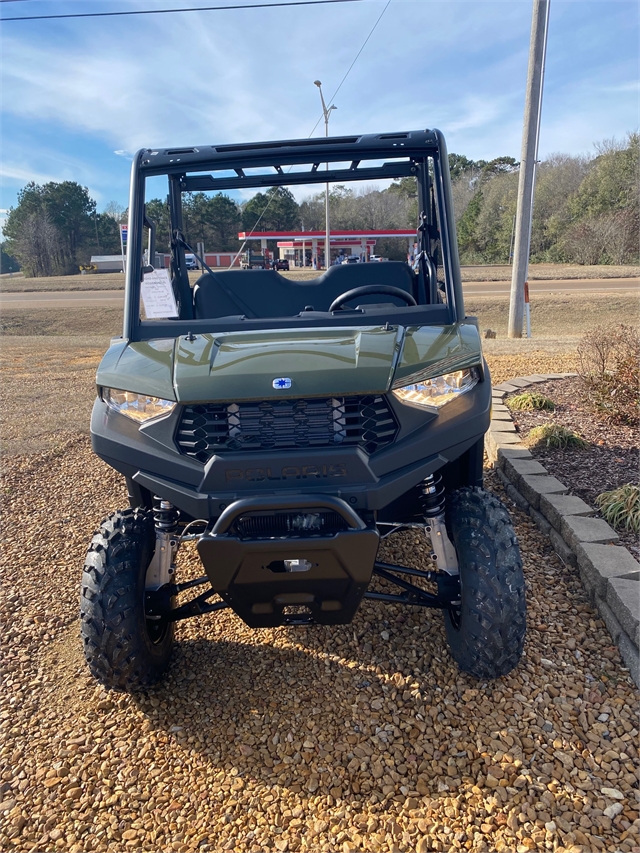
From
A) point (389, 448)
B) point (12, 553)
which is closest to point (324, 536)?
point (389, 448)

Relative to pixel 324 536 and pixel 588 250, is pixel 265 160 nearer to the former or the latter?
pixel 324 536

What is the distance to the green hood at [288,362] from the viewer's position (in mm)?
2113

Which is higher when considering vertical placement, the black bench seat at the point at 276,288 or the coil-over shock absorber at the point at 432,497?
the black bench seat at the point at 276,288

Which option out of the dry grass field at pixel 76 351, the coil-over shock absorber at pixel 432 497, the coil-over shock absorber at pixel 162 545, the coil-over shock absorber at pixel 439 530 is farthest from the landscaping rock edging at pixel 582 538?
the dry grass field at pixel 76 351

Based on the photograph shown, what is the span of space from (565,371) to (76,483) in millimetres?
5453

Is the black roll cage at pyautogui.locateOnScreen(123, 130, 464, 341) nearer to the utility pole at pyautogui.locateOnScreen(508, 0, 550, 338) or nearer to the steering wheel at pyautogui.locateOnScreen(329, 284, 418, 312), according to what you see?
the steering wheel at pyautogui.locateOnScreen(329, 284, 418, 312)

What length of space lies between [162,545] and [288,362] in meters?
0.89

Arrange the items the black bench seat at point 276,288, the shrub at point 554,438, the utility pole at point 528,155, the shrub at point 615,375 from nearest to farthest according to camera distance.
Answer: the black bench seat at point 276,288, the shrub at point 554,438, the shrub at point 615,375, the utility pole at point 528,155

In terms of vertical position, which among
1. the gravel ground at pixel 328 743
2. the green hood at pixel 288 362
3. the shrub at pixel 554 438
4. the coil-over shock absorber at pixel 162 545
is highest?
the green hood at pixel 288 362

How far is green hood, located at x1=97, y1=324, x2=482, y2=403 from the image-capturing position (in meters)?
2.11

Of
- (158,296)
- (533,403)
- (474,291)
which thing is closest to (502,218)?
(474,291)

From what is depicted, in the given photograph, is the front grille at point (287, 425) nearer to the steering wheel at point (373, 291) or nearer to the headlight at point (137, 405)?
the headlight at point (137, 405)

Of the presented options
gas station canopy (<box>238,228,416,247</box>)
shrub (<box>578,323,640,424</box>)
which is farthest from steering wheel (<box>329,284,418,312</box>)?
shrub (<box>578,323,640,424</box>)

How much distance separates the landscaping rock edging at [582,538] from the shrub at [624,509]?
0.31 ft
